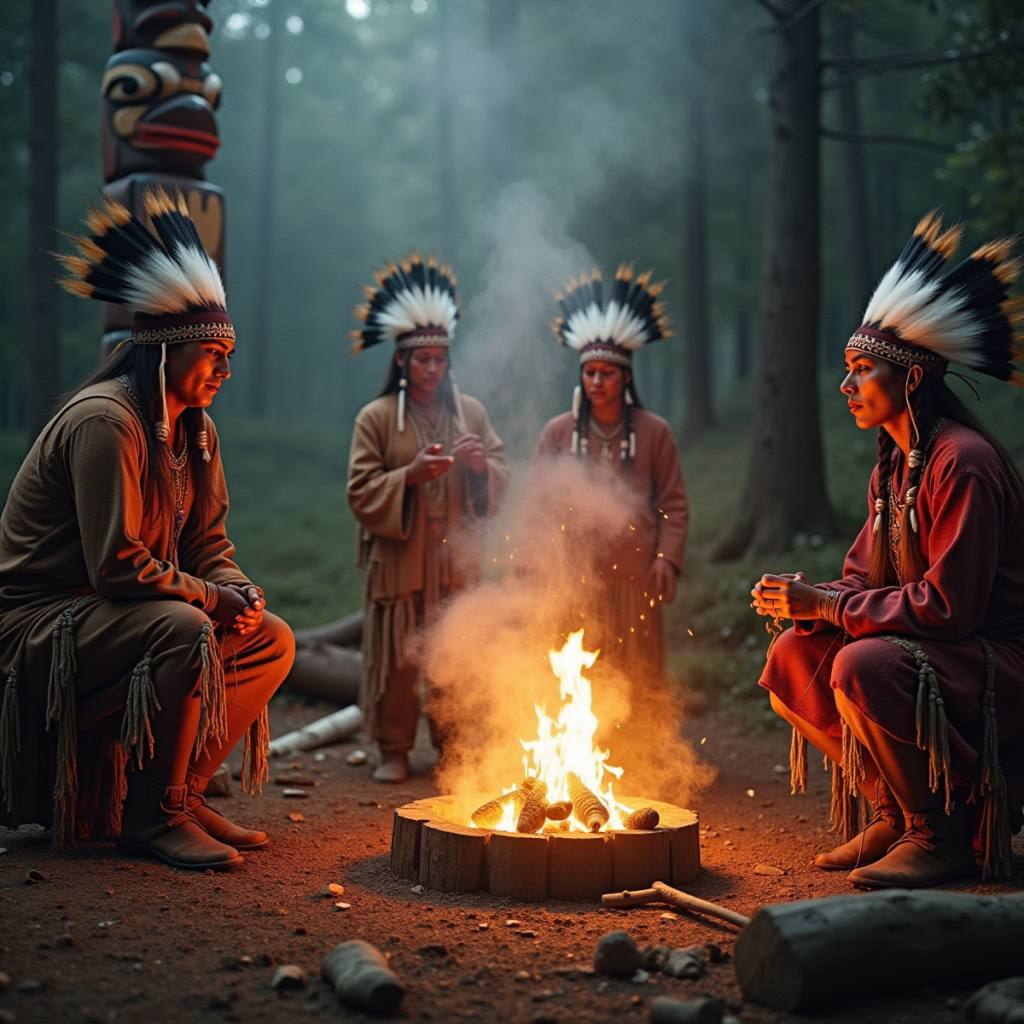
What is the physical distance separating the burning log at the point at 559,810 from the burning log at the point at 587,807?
55 millimetres

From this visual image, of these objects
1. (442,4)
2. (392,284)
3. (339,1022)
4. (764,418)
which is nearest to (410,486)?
(392,284)

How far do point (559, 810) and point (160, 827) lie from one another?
1463mm

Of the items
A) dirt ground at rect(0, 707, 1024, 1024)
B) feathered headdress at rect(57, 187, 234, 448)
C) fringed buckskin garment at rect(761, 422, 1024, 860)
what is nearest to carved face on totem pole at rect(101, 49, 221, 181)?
feathered headdress at rect(57, 187, 234, 448)

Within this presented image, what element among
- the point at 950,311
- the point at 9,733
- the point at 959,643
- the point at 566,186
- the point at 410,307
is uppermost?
the point at 566,186

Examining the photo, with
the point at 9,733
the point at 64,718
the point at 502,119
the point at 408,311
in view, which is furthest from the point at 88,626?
the point at 502,119

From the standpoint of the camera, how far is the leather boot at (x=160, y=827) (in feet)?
12.7

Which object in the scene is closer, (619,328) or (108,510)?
(108,510)

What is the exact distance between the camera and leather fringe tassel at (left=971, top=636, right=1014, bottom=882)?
360 centimetres

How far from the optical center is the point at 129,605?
3883 millimetres

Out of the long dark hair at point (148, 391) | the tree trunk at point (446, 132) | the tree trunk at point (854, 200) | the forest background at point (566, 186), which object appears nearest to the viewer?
the long dark hair at point (148, 391)

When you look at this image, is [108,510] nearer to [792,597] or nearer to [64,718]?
[64,718]

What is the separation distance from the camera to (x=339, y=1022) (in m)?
2.54

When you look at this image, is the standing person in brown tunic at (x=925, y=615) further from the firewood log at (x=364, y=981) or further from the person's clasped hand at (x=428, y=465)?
the person's clasped hand at (x=428, y=465)

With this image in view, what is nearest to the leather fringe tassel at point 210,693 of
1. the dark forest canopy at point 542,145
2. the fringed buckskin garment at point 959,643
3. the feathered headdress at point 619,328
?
the fringed buckskin garment at point 959,643
